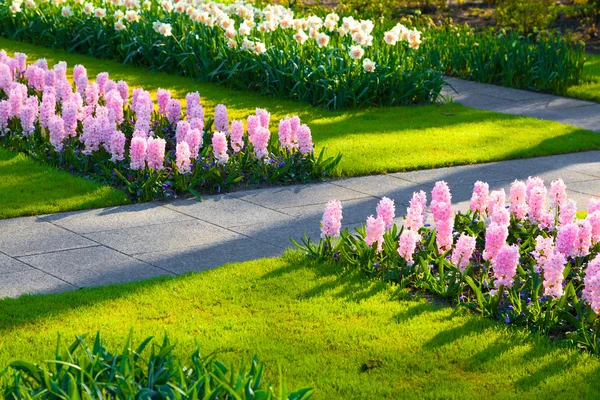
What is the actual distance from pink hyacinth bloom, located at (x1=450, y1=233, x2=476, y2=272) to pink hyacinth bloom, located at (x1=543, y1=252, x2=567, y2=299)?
1.65 feet

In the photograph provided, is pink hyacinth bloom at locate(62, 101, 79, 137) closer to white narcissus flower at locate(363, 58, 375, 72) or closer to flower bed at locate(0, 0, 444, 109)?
flower bed at locate(0, 0, 444, 109)

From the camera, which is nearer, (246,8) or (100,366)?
(100,366)

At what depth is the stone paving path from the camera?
583cm

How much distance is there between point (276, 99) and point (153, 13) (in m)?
4.10

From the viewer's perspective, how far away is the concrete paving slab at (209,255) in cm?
591

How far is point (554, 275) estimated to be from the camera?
5.03 metres

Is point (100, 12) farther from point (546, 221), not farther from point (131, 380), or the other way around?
point (131, 380)

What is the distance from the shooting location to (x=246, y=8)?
12.6 metres

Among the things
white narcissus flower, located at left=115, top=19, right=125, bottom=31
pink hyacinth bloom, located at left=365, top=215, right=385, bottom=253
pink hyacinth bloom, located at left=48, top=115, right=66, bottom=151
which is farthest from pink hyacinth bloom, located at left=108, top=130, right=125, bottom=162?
white narcissus flower, located at left=115, top=19, right=125, bottom=31

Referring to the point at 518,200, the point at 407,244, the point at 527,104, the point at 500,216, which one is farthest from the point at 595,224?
the point at 527,104

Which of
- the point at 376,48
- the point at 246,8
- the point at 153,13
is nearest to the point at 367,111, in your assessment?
the point at 376,48

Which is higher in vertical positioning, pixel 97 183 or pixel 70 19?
pixel 70 19

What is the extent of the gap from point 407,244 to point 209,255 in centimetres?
136

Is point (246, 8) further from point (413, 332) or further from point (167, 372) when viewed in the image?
point (167, 372)
